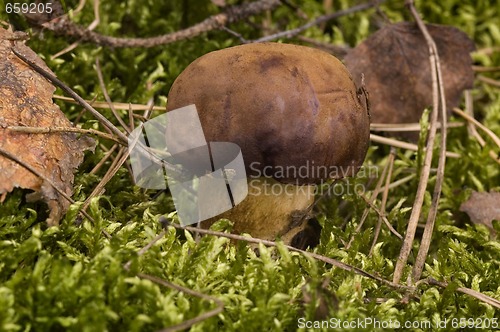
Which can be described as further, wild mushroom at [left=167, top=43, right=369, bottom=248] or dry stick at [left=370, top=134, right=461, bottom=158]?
dry stick at [left=370, top=134, right=461, bottom=158]

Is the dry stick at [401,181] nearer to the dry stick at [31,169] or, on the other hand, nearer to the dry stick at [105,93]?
the dry stick at [105,93]

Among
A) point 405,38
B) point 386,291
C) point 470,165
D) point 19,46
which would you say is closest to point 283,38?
point 405,38

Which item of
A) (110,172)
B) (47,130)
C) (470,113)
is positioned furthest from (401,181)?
(47,130)

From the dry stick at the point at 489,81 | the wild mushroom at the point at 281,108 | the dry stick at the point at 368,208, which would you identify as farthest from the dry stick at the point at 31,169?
the dry stick at the point at 489,81

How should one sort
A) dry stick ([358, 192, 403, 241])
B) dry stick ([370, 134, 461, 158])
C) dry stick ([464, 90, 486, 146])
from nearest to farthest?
dry stick ([358, 192, 403, 241]) < dry stick ([370, 134, 461, 158]) < dry stick ([464, 90, 486, 146])

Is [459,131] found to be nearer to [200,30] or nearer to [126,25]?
[200,30]

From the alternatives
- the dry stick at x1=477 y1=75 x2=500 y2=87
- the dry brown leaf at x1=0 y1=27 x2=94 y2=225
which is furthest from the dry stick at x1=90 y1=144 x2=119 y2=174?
the dry stick at x1=477 y1=75 x2=500 y2=87

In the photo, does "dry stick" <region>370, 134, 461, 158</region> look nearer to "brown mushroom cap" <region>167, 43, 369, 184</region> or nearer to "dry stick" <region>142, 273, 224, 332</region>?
"brown mushroom cap" <region>167, 43, 369, 184</region>
